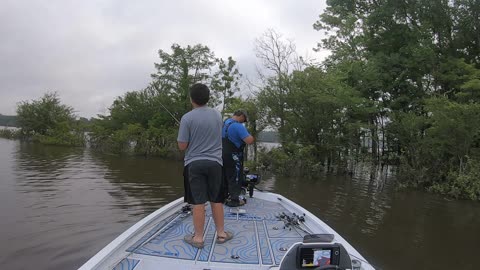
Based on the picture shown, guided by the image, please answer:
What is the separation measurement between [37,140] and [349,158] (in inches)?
1197

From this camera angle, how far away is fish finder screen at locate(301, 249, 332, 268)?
256 centimetres

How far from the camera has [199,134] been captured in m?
3.61

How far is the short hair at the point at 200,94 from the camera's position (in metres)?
3.63

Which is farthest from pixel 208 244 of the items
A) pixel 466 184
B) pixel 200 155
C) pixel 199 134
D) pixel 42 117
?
pixel 42 117

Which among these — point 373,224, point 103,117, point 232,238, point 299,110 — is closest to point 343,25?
point 299,110

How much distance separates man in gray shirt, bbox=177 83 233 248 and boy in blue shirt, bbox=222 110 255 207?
3.26 feet

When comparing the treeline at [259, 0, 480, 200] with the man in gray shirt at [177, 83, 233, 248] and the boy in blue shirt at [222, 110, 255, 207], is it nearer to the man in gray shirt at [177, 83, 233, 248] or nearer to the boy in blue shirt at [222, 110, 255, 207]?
the boy in blue shirt at [222, 110, 255, 207]

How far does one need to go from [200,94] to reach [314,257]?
6.23ft

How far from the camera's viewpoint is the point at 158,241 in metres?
3.71

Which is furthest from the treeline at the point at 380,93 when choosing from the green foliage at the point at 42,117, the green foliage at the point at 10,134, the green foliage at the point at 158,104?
the green foliage at the point at 10,134

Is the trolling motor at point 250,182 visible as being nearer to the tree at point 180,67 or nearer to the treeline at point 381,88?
the treeline at point 381,88

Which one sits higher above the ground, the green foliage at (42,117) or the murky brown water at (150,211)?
the green foliage at (42,117)

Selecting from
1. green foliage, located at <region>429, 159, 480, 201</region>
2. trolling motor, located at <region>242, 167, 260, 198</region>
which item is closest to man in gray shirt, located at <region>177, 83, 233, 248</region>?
trolling motor, located at <region>242, 167, 260, 198</region>

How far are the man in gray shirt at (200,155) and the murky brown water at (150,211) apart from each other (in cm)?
225
